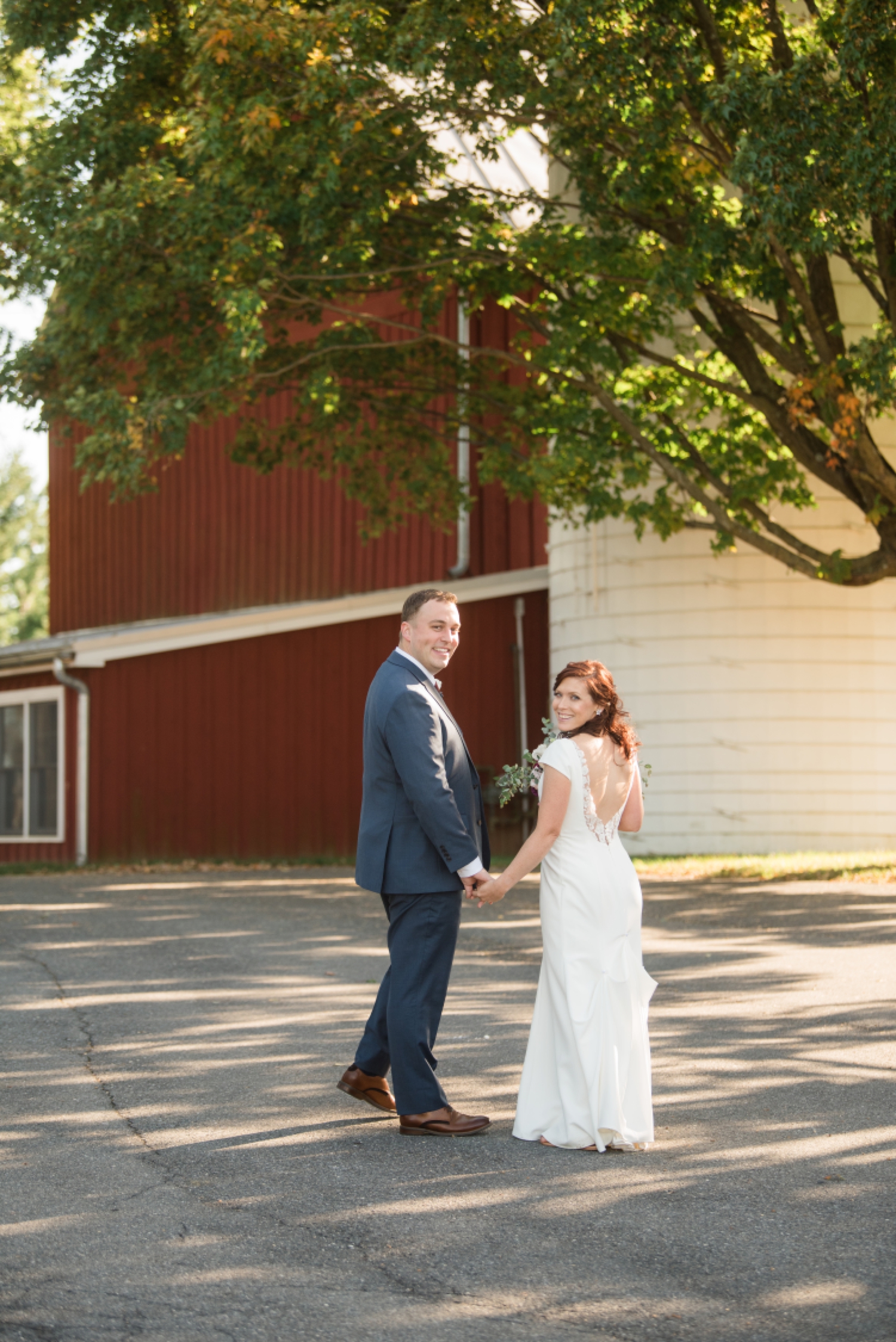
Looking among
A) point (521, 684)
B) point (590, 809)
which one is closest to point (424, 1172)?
point (590, 809)

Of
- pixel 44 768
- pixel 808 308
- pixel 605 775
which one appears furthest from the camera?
pixel 44 768

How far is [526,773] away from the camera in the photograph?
18.2 feet

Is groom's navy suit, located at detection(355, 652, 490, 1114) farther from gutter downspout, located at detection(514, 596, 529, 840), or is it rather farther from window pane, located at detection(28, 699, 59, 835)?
window pane, located at detection(28, 699, 59, 835)

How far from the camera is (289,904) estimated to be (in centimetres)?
1226

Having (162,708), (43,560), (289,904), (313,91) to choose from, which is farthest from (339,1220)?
(43,560)

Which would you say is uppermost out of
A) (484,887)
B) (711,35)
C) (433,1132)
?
(711,35)

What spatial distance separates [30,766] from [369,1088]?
14.7m

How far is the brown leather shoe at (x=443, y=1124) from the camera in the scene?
5.06 meters

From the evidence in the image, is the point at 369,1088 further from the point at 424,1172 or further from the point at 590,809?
the point at 590,809

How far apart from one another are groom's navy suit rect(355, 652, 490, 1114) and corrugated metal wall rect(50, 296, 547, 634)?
1525 cm

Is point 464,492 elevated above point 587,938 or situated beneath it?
elevated above

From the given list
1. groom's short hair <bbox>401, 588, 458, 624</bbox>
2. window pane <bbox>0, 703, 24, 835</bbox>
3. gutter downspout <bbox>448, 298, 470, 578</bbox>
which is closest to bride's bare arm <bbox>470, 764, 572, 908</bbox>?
groom's short hair <bbox>401, 588, 458, 624</bbox>

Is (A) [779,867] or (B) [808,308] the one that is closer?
(B) [808,308]

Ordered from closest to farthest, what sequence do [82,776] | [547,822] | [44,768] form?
[547,822] → [82,776] → [44,768]
